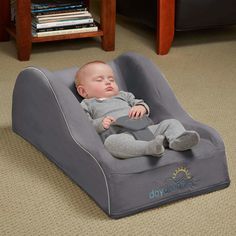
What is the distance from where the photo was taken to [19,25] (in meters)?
2.91

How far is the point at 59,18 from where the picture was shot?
306 centimetres

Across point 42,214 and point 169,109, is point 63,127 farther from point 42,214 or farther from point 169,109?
point 169,109

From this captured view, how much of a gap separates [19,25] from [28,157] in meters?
1.06

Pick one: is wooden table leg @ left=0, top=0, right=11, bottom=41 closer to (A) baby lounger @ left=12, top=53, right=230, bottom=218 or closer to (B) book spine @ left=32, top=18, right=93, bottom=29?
(B) book spine @ left=32, top=18, right=93, bottom=29

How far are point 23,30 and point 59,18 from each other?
23 cm

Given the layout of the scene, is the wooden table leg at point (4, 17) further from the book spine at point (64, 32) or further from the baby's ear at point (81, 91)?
the baby's ear at point (81, 91)

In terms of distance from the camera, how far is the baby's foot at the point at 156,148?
170cm

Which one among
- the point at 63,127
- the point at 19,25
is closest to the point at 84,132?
the point at 63,127

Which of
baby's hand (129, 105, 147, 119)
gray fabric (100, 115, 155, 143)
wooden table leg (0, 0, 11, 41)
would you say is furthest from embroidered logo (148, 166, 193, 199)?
wooden table leg (0, 0, 11, 41)

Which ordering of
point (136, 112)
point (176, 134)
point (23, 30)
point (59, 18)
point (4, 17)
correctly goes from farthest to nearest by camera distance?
1. point (4, 17)
2. point (59, 18)
3. point (23, 30)
4. point (136, 112)
5. point (176, 134)

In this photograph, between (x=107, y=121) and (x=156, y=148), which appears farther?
(x=107, y=121)

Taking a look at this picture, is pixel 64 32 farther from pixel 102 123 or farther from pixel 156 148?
pixel 156 148

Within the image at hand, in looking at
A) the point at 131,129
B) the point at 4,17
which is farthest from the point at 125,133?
the point at 4,17

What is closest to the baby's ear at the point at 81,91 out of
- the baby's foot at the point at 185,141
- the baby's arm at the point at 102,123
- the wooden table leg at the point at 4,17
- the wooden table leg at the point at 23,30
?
the baby's arm at the point at 102,123
